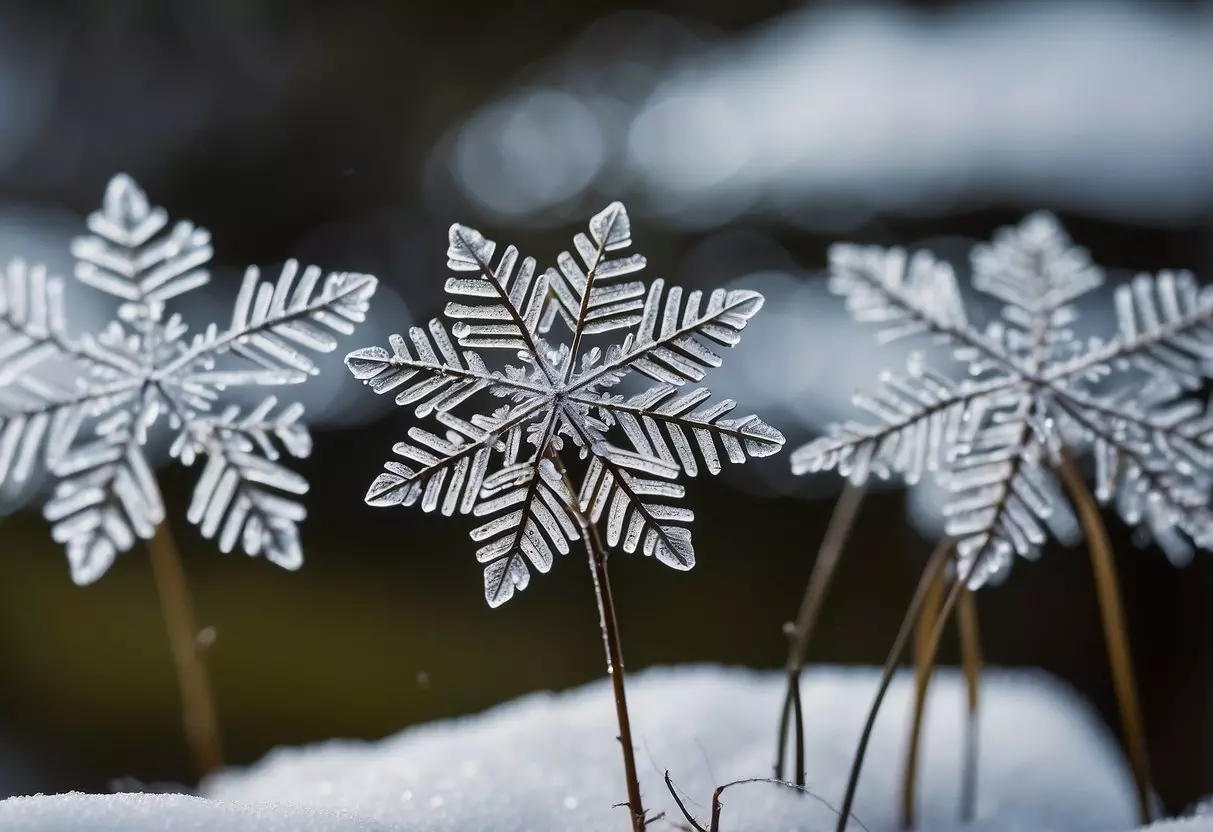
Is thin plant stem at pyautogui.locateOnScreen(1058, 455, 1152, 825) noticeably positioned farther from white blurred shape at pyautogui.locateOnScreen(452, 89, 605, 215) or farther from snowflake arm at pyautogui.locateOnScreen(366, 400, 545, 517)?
white blurred shape at pyautogui.locateOnScreen(452, 89, 605, 215)

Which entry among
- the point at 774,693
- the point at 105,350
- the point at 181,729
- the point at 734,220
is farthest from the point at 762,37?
the point at 181,729

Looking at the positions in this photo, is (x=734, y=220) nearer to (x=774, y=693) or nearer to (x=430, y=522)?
(x=430, y=522)

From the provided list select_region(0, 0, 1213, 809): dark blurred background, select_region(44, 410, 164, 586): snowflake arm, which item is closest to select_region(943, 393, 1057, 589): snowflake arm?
select_region(44, 410, 164, 586): snowflake arm

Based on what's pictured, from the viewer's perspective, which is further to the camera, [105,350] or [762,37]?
[762,37]

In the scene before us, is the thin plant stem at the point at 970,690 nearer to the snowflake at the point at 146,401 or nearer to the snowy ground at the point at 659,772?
the snowy ground at the point at 659,772

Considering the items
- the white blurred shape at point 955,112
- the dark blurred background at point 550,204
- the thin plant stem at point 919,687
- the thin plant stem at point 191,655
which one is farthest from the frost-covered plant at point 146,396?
the white blurred shape at point 955,112
